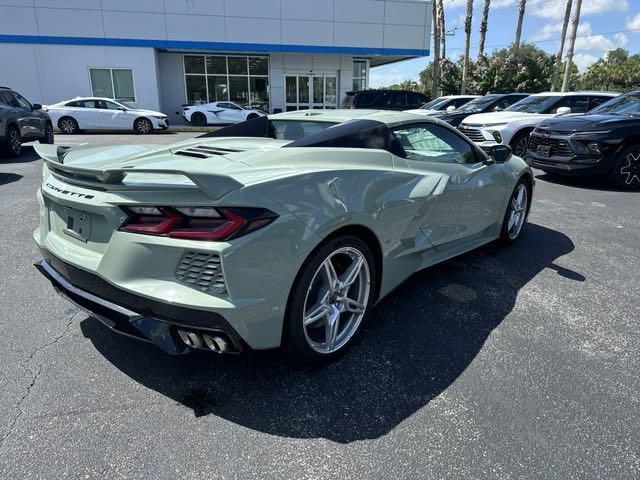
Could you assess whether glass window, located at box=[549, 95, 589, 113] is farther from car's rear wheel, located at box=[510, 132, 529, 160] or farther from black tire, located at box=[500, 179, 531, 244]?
black tire, located at box=[500, 179, 531, 244]

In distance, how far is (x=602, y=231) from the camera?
219 inches

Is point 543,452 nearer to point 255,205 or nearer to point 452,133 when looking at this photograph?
point 255,205

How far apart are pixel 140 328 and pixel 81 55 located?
24658mm

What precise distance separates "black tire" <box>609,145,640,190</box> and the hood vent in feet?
24.8

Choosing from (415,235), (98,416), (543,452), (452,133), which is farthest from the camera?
(452,133)

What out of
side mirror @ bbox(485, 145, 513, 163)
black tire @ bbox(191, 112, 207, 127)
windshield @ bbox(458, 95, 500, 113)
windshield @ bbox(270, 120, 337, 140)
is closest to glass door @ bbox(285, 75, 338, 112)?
black tire @ bbox(191, 112, 207, 127)

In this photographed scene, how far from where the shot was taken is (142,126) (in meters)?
18.5

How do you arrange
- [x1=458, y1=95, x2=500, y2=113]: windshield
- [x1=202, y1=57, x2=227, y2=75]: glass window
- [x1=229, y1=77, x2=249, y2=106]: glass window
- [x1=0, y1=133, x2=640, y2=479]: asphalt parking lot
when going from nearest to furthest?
[x1=0, y1=133, x2=640, y2=479]: asphalt parking lot
[x1=458, y1=95, x2=500, y2=113]: windshield
[x1=202, y1=57, x2=227, y2=75]: glass window
[x1=229, y1=77, x2=249, y2=106]: glass window

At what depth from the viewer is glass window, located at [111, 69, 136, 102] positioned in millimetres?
23016

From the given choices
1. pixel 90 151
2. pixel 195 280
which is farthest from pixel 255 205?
pixel 90 151

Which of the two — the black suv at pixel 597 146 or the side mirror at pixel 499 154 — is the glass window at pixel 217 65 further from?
the side mirror at pixel 499 154

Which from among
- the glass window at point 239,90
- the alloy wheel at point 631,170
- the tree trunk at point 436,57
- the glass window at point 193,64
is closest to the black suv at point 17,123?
the alloy wheel at point 631,170

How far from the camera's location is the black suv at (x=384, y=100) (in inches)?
706

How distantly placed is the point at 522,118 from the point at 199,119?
16049 millimetres
